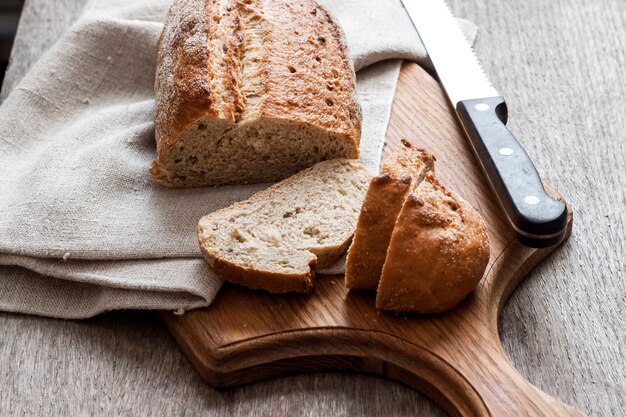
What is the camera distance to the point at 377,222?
2.61m

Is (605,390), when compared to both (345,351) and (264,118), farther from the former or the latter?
(264,118)

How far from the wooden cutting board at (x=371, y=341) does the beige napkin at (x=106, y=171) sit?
0.10 m

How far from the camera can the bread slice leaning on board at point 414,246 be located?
2.55 m

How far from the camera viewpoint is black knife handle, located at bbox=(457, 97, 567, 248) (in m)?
2.69

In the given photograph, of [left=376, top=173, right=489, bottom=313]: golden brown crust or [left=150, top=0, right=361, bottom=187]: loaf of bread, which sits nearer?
[left=376, top=173, right=489, bottom=313]: golden brown crust

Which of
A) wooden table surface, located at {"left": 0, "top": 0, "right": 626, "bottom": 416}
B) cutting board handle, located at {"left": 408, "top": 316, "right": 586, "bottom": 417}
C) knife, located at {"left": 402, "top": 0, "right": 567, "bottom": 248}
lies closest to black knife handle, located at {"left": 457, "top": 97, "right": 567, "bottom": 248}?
knife, located at {"left": 402, "top": 0, "right": 567, "bottom": 248}

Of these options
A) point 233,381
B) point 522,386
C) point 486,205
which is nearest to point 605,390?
point 522,386

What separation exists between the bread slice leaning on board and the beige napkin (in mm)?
228

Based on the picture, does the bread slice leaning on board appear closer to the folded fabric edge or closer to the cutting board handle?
the cutting board handle

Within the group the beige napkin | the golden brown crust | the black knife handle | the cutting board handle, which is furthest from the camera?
the beige napkin

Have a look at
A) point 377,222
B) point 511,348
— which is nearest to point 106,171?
point 377,222

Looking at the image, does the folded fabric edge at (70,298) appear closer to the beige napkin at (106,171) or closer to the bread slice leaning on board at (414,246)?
the beige napkin at (106,171)

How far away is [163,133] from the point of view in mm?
3029

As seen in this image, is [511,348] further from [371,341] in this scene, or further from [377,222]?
[377,222]
